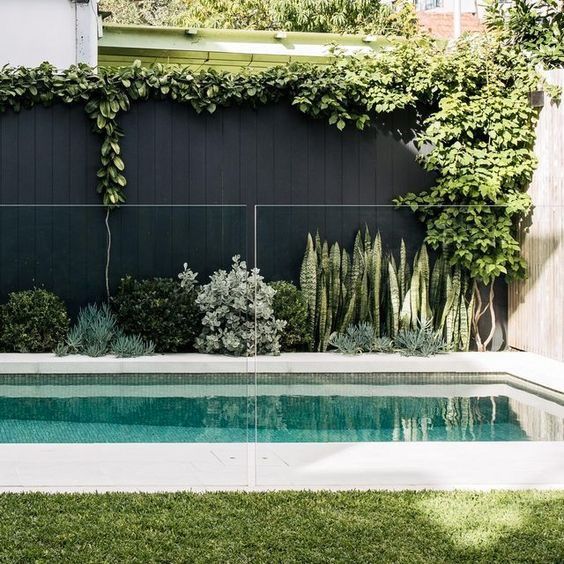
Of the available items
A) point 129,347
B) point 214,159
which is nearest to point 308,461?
point 129,347

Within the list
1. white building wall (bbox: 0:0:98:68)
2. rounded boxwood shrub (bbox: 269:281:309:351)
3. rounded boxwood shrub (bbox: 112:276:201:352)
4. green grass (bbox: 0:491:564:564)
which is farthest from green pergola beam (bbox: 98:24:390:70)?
green grass (bbox: 0:491:564:564)

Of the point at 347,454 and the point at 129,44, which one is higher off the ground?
the point at 129,44

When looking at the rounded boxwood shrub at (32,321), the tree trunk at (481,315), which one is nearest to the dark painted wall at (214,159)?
the rounded boxwood shrub at (32,321)


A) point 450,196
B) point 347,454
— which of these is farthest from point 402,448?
point 450,196

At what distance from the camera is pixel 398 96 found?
10.2 meters

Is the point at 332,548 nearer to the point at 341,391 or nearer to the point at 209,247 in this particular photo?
the point at 341,391

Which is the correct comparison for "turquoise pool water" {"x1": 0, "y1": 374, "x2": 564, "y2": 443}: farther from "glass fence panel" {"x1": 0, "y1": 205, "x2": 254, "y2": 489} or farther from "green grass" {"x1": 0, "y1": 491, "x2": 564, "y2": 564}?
"green grass" {"x1": 0, "y1": 491, "x2": 564, "y2": 564}

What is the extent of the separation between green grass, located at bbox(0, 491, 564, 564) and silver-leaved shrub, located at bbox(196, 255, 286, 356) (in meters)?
1.48

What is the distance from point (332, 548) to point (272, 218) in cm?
259

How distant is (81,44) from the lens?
11695 millimetres

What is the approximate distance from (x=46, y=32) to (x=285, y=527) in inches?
355

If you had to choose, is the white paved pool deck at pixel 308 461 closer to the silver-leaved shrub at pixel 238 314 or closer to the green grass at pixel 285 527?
the silver-leaved shrub at pixel 238 314

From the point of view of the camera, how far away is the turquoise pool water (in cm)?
585

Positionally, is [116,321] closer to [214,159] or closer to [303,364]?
[303,364]
